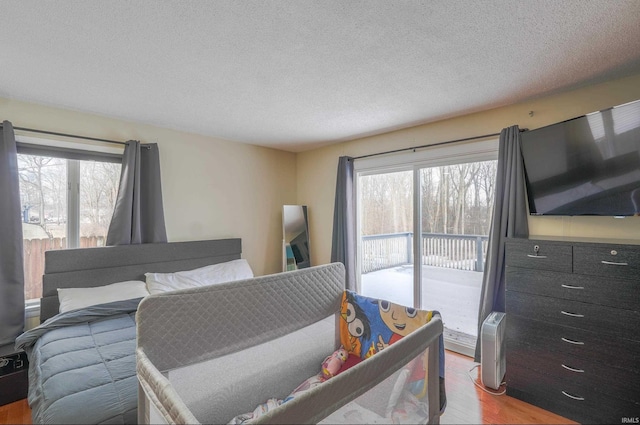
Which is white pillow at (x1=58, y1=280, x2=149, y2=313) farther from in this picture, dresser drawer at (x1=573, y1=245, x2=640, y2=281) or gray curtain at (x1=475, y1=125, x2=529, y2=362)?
dresser drawer at (x1=573, y1=245, x2=640, y2=281)

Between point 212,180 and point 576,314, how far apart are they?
12.0 feet

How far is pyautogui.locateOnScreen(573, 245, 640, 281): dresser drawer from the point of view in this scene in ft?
5.59

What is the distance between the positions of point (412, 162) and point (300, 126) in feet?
4.31

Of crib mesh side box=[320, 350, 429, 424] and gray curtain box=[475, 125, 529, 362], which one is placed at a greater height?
gray curtain box=[475, 125, 529, 362]

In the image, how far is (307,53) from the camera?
1704 mm

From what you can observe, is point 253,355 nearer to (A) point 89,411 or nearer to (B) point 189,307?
(B) point 189,307

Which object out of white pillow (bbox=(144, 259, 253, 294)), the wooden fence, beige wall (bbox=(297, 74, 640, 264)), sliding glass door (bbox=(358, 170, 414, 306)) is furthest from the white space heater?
the wooden fence

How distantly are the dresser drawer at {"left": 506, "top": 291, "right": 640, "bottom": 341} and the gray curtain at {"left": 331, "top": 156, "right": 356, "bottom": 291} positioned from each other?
182 cm

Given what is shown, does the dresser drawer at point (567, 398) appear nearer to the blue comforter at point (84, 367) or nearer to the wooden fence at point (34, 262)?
the blue comforter at point (84, 367)

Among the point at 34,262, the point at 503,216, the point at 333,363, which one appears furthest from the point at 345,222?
the point at 34,262

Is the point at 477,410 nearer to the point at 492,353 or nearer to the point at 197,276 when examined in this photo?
the point at 492,353

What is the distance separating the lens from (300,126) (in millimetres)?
3111

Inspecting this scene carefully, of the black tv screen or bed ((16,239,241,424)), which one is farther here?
the black tv screen

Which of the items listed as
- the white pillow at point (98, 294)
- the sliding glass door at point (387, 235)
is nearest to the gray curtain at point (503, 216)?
the sliding glass door at point (387, 235)
